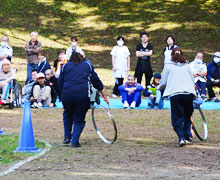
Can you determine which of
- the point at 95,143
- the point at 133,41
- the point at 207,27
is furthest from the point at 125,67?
the point at 207,27

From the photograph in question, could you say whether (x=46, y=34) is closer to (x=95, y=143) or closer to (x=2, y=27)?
(x=2, y=27)

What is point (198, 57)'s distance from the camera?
63.3ft

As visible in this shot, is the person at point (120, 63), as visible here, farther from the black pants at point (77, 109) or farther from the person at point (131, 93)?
the black pants at point (77, 109)

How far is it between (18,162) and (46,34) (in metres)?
25.4

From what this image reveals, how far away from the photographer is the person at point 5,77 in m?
17.0

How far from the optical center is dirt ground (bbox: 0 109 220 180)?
8.04 m

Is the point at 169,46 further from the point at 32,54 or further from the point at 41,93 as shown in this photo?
the point at 41,93

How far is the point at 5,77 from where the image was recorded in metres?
17.2

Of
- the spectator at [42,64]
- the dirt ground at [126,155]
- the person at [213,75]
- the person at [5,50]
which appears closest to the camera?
the dirt ground at [126,155]

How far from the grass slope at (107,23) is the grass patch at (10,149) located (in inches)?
694

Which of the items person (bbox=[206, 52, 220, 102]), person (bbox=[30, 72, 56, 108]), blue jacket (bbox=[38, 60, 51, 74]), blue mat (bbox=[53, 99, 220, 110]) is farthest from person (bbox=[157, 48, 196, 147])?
person (bbox=[206, 52, 220, 102])

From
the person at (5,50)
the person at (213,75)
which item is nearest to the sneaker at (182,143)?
the person at (213,75)

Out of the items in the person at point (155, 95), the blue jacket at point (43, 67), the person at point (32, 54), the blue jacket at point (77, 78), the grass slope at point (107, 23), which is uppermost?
the grass slope at point (107, 23)

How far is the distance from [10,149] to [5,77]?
733 cm
